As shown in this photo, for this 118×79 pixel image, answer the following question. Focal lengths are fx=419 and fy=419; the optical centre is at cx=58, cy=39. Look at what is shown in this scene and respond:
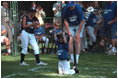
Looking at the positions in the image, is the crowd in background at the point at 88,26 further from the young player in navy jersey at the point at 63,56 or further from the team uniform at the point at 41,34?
the young player in navy jersey at the point at 63,56

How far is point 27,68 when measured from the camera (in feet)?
34.5

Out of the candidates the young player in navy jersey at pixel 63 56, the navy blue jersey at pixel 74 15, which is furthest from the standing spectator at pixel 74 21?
the young player in navy jersey at pixel 63 56

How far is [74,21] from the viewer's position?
11.2 meters

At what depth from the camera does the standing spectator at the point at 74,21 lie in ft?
36.0

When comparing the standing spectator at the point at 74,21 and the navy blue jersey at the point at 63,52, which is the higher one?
the standing spectator at the point at 74,21

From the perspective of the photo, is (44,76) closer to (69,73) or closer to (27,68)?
(69,73)

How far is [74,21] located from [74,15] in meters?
0.19

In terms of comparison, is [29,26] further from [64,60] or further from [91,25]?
[91,25]

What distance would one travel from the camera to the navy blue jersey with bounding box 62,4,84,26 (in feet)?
36.0

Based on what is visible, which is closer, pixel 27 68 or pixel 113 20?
pixel 27 68

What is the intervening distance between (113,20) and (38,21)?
7.81 feet

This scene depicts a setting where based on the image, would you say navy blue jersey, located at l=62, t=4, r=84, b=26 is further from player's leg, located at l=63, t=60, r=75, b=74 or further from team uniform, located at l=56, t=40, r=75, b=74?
player's leg, located at l=63, t=60, r=75, b=74

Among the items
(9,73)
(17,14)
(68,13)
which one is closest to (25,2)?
(17,14)

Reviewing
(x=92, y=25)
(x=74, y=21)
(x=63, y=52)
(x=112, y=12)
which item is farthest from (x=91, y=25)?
(x=63, y=52)
